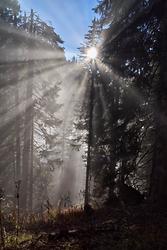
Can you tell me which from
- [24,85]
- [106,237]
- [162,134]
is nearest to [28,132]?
[24,85]

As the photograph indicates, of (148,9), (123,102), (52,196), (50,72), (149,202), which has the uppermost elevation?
(148,9)

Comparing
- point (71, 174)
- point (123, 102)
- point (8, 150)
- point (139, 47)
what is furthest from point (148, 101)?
point (71, 174)

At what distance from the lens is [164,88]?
12.0 m

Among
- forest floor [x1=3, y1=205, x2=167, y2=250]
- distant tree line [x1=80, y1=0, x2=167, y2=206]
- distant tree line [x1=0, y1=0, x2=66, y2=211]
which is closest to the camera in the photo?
forest floor [x1=3, y1=205, x2=167, y2=250]

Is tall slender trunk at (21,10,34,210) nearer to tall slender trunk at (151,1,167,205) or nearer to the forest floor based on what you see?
tall slender trunk at (151,1,167,205)

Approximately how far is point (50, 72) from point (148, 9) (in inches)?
471

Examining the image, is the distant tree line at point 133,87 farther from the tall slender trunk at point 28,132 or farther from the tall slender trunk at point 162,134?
the tall slender trunk at point 28,132

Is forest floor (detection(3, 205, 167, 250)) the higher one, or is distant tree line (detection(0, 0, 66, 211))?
distant tree line (detection(0, 0, 66, 211))

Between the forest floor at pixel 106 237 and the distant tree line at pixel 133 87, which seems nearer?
the forest floor at pixel 106 237

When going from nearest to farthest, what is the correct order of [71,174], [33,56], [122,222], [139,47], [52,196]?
[122,222] < [139,47] < [33,56] < [52,196] < [71,174]

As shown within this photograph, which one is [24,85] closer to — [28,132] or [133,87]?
[28,132]

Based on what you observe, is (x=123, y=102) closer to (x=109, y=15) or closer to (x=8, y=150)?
(x=109, y=15)

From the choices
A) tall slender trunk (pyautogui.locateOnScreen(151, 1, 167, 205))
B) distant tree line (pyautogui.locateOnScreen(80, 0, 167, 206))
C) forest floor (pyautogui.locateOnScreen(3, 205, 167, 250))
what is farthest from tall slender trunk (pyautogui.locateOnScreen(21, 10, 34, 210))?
forest floor (pyautogui.locateOnScreen(3, 205, 167, 250))

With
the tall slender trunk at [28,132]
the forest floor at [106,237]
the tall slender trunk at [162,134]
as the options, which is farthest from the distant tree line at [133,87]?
the tall slender trunk at [28,132]
